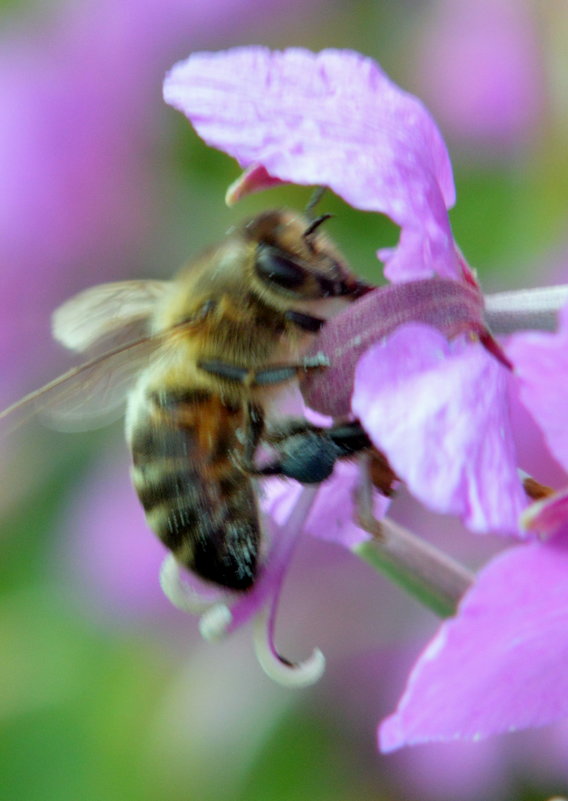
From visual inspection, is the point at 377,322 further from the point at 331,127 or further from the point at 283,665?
the point at 283,665

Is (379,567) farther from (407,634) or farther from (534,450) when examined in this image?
(407,634)

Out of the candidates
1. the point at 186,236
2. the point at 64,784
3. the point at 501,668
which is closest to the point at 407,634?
the point at 64,784

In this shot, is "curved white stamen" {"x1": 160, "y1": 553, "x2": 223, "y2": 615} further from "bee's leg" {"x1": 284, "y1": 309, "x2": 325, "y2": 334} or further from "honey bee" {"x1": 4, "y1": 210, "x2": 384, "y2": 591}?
"bee's leg" {"x1": 284, "y1": 309, "x2": 325, "y2": 334}

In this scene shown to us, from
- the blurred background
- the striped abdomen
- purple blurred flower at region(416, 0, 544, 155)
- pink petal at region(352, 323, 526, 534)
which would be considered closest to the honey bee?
the striped abdomen

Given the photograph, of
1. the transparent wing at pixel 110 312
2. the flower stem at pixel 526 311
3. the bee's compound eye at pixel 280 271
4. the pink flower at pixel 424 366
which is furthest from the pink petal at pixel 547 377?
the transparent wing at pixel 110 312

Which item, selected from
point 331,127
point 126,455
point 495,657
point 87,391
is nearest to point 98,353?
point 87,391
